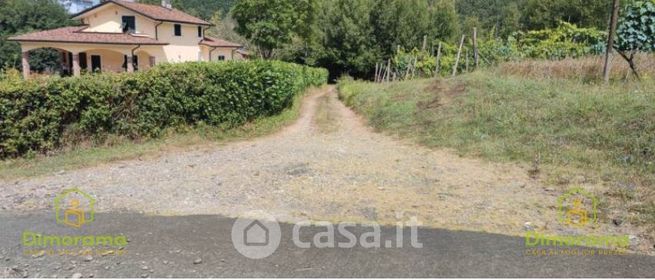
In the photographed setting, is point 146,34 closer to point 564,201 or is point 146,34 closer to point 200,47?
point 200,47

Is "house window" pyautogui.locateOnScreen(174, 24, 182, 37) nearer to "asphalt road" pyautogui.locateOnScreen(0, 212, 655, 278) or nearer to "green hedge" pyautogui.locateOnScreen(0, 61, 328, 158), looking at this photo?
"green hedge" pyautogui.locateOnScreen(0, 61, 328, 158)

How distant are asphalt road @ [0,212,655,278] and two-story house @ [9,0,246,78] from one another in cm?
2578

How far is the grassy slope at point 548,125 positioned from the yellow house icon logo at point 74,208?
6009 millimetres

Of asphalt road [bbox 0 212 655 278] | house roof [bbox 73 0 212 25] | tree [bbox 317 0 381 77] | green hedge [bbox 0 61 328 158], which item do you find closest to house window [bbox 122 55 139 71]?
house roof [bbox 73 0 212 25]

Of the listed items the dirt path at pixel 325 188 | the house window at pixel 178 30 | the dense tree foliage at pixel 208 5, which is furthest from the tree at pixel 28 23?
the dirt path at pixel 325 188

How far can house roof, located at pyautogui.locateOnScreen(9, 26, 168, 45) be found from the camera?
25.5m

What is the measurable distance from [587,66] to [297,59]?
32.0 m

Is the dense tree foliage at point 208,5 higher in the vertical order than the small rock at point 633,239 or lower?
higher

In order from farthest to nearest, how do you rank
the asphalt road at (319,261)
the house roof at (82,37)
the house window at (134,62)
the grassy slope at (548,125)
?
the house window at (134,62) < the house roof at (82,37) < the grassy slope at (548,125) < the asphalt road at (319,261)

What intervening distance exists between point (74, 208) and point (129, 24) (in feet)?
92.4

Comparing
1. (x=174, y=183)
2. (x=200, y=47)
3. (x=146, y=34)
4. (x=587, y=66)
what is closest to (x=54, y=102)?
(x=174, y=183)

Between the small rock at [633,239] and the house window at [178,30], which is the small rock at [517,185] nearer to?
the small rock at [633,239]

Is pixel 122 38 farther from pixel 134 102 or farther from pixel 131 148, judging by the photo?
pixel 131 148

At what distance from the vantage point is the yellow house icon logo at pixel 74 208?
482 cm
